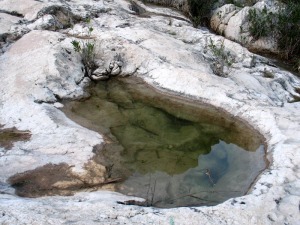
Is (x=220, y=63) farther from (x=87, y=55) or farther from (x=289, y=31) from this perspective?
(x=289, y=31)

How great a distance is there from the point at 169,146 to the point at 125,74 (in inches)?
88.4

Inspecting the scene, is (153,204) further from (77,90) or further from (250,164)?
(77,90)

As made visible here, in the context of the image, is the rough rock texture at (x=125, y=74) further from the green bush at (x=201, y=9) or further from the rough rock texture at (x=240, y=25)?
the green bush at (x=201, y=9)

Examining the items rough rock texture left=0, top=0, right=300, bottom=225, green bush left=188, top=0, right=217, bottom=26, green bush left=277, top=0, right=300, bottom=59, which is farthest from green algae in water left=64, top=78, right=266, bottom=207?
green bush left=188, top=0, right=217, bottom=26

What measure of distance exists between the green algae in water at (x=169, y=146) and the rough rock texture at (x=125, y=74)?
21 centimetres

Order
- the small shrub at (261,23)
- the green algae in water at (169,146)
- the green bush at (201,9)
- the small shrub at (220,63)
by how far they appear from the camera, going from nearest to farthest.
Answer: the green algae in water at (169,146) < the small shrub at (220,63) < the small shrub at (261,23) < the green bush at (201,9)

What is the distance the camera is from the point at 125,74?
21.5 ft

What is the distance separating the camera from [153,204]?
3.72 m

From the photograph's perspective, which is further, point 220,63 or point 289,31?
point 289,31

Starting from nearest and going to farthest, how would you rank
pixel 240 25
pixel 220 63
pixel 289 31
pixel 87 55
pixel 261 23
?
pixel 87 55 → pixel 220 63 → pixel 289 31 → pixel 261 23 → pixel 240 25

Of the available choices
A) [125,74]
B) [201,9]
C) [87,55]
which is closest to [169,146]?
[125,74]

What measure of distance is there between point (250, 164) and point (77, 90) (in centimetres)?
299

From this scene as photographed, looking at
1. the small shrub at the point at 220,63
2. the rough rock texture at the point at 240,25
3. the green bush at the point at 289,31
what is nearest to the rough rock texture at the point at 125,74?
the small shrub at the point at 220,63

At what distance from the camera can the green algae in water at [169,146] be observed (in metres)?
4.01
